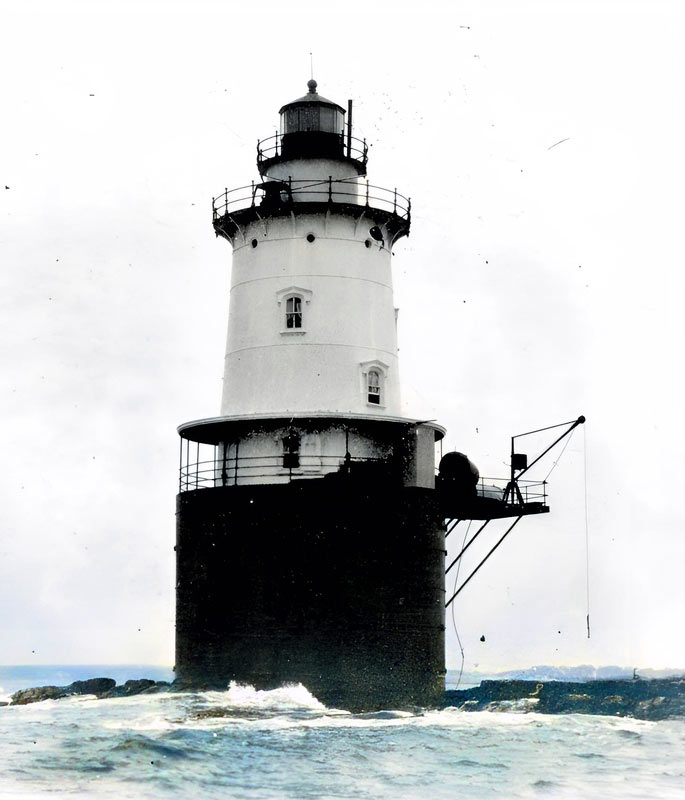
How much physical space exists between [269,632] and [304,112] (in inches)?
551

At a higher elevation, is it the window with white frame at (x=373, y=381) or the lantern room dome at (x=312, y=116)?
the lantern room dome at (x=312, y=116)

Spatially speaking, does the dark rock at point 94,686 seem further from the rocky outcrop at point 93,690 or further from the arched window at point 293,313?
the arched window at point 293,313

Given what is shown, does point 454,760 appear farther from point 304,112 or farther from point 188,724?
point 304,112

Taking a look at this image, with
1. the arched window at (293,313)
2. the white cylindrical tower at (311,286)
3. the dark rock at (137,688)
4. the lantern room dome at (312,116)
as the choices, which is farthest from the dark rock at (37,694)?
the lantern room dome at (312,116)

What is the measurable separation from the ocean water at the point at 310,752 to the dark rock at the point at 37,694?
2490 mm

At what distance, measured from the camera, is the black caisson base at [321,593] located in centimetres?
3145

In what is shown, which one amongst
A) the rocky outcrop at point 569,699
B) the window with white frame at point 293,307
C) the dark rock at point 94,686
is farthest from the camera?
the dark rock at point 94,686

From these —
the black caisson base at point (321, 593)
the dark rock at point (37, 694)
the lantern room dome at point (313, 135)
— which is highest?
the lantern room dome at point (313, 135)

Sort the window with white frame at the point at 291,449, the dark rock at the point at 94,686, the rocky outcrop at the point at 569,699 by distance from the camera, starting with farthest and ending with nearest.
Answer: the dark rock at the point at 94,686
the rocky outcrop at the point at 569,699
the window with white frame at the point at 291,449

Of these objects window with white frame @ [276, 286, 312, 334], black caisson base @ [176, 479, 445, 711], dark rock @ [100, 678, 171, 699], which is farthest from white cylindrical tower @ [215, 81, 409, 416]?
dark rock @ [100, 678, 171, 699]

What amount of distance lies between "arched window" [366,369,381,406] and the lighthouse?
4 cm

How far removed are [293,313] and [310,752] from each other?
522 inches

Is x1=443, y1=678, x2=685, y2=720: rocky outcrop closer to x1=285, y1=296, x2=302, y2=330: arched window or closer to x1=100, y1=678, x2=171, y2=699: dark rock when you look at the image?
x1=100, y1=678, x2=171, y2=699: dark rock

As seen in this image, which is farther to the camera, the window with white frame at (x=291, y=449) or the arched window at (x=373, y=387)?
the arched window at (x=373, y=387)
